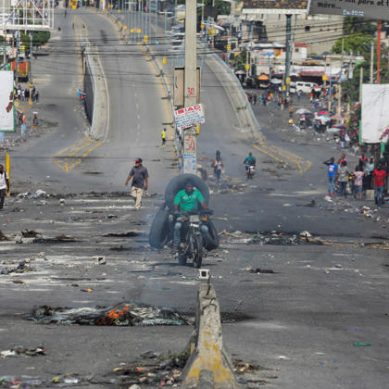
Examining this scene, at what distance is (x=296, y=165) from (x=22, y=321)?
53789 mm

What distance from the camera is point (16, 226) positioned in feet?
99.7

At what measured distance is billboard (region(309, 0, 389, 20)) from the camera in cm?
3020

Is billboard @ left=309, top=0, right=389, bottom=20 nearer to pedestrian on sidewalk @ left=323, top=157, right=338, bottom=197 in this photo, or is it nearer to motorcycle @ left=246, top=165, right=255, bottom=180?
pedestrian on sidewalk @ left=323, top=157, right=338, bottom=197

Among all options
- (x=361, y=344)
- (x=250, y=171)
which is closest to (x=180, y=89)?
(x=361, y=344)

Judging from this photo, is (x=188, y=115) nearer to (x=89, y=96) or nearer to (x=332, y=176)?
(x=332, y=176)

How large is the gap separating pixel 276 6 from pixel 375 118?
328 ft

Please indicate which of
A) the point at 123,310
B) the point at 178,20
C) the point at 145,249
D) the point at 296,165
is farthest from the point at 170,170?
the point at 178,20

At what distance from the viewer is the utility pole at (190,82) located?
1104 inches

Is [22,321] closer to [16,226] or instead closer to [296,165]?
[16,226]

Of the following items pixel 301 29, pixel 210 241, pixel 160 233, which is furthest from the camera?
pixel 301 29

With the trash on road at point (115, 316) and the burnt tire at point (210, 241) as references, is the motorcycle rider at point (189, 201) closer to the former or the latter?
the burnt tire at point (210, 241)

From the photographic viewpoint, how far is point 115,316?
45.8 feet

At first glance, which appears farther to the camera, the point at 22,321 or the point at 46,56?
the point at 46,56

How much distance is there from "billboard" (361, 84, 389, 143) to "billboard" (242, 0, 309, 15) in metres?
90.9
